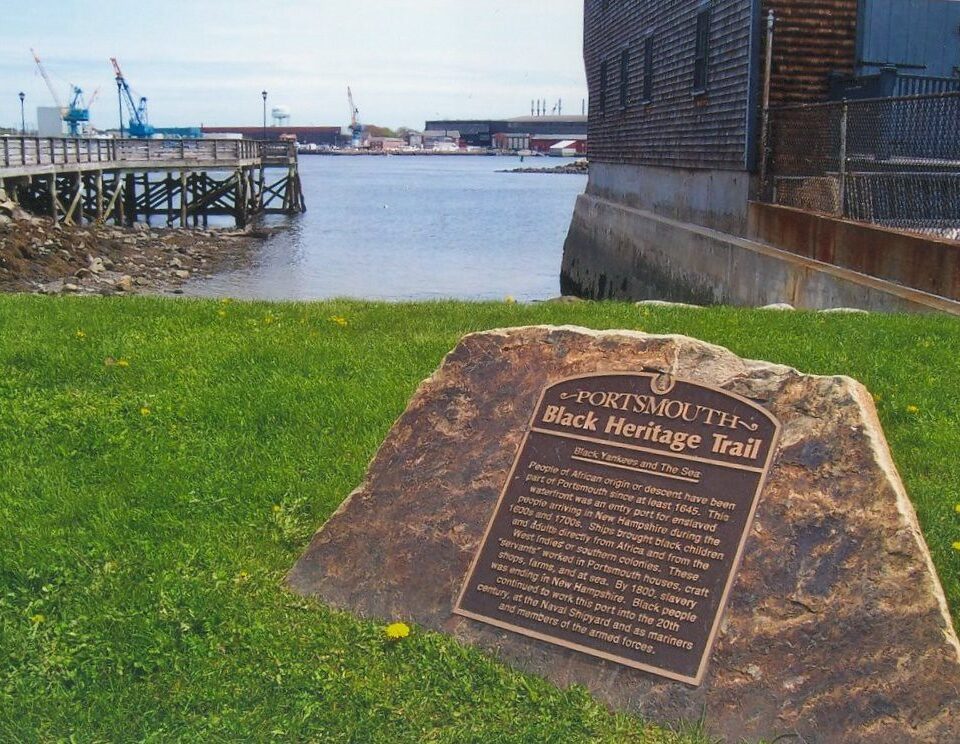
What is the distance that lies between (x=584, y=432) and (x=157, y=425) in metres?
2.97

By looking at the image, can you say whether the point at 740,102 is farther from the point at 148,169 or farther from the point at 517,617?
the point at 148,169

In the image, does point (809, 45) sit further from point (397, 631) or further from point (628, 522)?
point (397, 631)

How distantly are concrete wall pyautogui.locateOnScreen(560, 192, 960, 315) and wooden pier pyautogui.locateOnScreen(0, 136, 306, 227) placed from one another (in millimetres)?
16280

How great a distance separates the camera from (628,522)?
4078 mm

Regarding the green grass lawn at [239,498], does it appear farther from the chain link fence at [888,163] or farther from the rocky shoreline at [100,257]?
the rocky shoreline at [100,257]

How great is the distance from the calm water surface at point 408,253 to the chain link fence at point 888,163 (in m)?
13.9

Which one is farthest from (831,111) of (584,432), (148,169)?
(148,169)

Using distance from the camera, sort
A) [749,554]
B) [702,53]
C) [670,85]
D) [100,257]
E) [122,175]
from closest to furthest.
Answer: [749,554] → [702,53] → [670,85] → [100,257] → [122,175]

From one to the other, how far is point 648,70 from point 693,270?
243 inches

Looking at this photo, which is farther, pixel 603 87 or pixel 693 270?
pixel 603 87

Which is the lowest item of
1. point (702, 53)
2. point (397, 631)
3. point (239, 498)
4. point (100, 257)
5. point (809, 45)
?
point (100, 257)

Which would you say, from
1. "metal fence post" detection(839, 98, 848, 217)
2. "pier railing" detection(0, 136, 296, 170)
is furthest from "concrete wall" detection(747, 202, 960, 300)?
"pier railing" detection(0, 136, 296, 170)

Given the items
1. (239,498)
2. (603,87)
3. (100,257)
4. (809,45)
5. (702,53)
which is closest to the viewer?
(239,498)

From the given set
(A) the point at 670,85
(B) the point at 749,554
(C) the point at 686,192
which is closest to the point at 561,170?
(A) the point at 670,85
